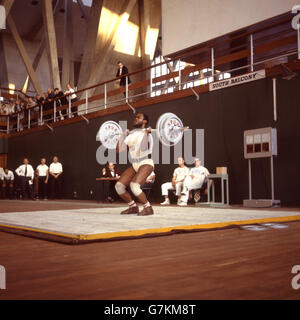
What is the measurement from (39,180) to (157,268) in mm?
12792

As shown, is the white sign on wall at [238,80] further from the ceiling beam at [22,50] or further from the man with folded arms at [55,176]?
the ceiling beam at [22,50]

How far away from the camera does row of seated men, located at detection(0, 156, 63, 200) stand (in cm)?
1393

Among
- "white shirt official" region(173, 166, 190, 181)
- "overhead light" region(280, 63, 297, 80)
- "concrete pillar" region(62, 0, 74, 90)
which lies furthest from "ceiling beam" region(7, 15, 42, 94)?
"overhead light" region(280, 63, 297, 80)

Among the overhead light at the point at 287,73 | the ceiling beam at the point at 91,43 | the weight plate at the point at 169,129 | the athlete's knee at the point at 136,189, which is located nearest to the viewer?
the athlete's knee at the point at 136,189

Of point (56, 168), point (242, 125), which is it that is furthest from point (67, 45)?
point (242, 125)

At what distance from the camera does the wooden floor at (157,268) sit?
1646 mm

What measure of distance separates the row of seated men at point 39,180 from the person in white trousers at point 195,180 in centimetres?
640

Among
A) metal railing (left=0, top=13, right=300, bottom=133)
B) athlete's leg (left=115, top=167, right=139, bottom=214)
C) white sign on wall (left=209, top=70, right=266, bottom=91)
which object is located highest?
metal railing (left=0, top=13, right=300, bottom=133)

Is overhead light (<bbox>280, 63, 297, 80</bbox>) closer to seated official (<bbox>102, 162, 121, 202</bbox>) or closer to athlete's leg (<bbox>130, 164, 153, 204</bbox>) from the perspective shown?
athlete's leg (<bbox>130, 164, 153, 204</bbox>)

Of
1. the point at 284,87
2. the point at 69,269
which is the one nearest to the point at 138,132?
the point at 69,269

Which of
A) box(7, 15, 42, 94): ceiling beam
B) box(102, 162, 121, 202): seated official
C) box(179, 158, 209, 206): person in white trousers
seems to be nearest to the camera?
box(179, 158, 209, 206): person in white trousers

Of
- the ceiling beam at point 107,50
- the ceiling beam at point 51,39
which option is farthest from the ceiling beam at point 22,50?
the ceiling beam at point 107,50

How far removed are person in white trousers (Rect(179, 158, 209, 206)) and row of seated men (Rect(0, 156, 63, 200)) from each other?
6.40m

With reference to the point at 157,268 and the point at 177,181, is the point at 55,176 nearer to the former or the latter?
the point at 177,181
